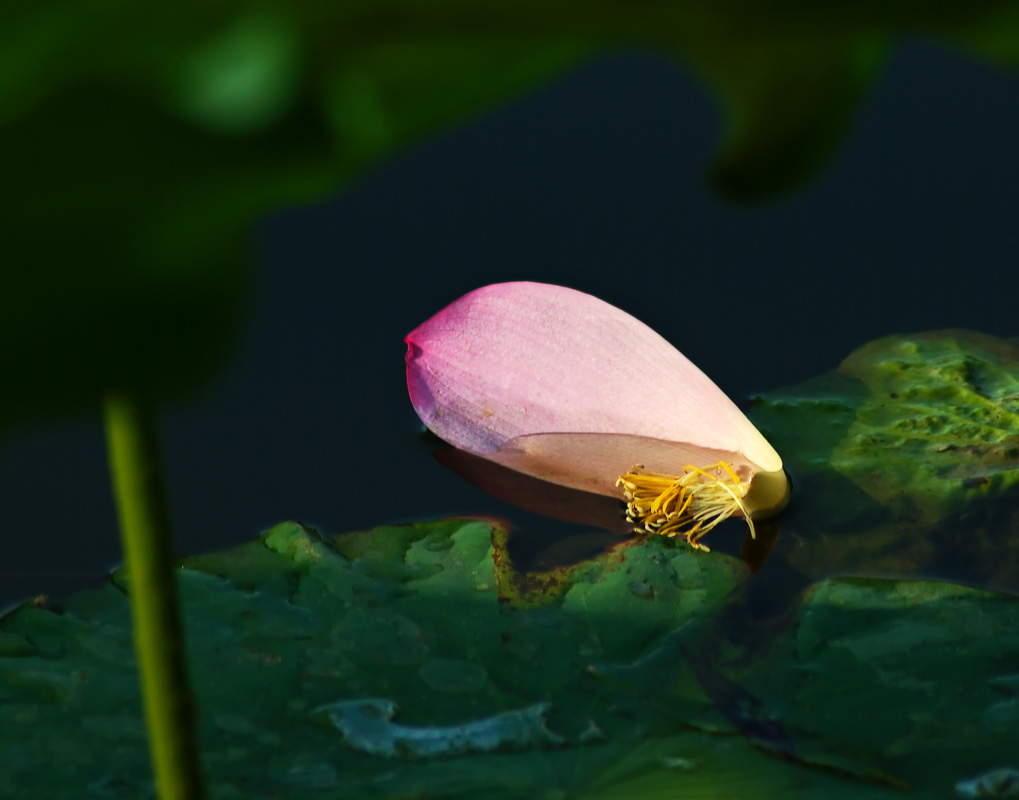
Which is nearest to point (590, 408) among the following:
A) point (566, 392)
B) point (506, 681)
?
point (566, 392)

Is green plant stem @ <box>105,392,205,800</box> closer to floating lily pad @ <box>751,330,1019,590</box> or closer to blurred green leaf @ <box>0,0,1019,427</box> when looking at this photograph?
blurred green leaf @ <box>0,0,1019,427</box>

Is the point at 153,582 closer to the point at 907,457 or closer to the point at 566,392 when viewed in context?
the point at 566,392

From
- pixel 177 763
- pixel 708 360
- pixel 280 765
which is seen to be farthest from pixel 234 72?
pixel 708 360

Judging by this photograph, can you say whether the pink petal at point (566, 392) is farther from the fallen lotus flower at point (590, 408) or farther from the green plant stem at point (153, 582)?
Result: the green plant stem at point (153, 582)

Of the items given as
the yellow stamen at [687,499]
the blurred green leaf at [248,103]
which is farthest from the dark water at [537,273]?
the blurred green leaf at [248,103]

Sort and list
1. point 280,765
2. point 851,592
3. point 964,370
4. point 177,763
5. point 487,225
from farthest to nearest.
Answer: point 487,225 → point 964,370 → point 851,592 → point 280,765 → point 177,763

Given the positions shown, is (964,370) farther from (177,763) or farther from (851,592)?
(177,763)
